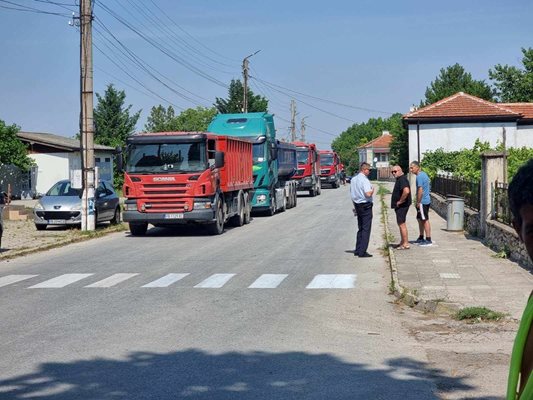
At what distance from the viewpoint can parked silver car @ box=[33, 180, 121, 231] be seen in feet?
87.5

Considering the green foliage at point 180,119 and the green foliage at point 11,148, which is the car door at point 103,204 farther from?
the green foliage at point 180,119

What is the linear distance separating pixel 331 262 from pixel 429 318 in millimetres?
6430

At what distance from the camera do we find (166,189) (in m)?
23.4

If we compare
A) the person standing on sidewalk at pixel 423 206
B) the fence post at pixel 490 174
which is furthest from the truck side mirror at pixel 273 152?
the fence post at pixel 490 174

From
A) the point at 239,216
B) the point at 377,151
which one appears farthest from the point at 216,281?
the point at 377,151

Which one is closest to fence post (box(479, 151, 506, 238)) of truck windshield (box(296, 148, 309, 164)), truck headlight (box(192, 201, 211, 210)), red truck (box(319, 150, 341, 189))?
truck headlight (box(192, 201, 211, 210))

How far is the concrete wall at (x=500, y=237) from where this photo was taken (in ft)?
49.9

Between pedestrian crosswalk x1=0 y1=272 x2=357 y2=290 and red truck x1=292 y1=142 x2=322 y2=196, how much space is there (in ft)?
120

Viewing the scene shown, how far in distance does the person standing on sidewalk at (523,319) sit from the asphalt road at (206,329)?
14.7 ft

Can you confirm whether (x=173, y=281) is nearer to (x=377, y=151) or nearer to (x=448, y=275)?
(x=448, y=275)

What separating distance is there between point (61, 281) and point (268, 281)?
351 cm

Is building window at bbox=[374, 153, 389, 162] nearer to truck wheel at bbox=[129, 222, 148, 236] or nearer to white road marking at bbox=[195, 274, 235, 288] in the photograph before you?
truck wheel at bbox=[129, 222, 148, 236]

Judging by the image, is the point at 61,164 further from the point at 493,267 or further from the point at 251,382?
the point at 251,382

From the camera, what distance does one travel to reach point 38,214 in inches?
1054
